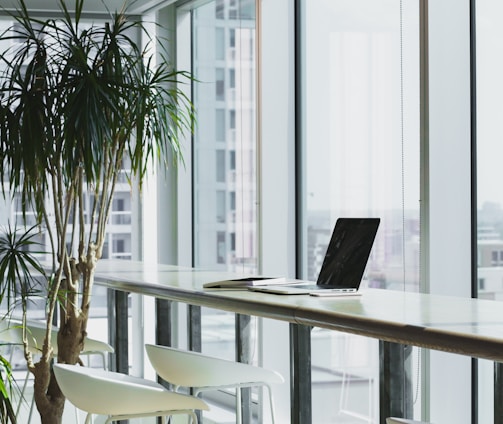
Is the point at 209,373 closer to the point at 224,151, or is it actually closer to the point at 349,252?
the point at 349,252

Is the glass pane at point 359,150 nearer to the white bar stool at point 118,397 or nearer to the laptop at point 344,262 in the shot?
the laptop at point 344,262

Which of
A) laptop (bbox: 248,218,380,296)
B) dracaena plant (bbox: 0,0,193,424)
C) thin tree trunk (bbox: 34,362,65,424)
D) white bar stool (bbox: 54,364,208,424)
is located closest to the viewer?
white bar stool (bbox: 54,364,208,424)

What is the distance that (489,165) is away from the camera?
11.0 feet

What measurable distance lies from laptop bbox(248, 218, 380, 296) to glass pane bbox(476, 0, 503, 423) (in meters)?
0.78

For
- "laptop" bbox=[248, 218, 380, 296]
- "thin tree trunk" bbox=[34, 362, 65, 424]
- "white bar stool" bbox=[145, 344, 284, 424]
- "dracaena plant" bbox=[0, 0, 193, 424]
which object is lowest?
"thin tree trunk" bbox=[34, 362, 65, 424]

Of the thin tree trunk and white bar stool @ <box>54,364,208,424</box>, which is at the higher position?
white bar stool @ <box>54,364,208,424</box>

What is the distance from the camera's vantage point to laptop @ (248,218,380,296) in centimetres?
257

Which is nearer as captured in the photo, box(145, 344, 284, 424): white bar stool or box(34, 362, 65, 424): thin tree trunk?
box(145, 344, 284, 424): white bar stool

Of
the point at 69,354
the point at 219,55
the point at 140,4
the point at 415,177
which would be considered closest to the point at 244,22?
the point at 219,55

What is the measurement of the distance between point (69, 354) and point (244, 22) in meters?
2.45

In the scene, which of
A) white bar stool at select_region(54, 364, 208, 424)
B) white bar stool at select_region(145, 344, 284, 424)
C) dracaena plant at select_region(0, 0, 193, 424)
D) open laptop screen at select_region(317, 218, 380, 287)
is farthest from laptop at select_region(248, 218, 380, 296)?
dracaena plant at select_region(0, 0, 193, 424)

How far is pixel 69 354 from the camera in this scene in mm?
3246

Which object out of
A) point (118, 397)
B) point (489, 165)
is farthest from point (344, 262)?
point (489, 165)

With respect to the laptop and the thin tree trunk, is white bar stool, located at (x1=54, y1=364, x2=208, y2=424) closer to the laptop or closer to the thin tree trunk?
the laptop
